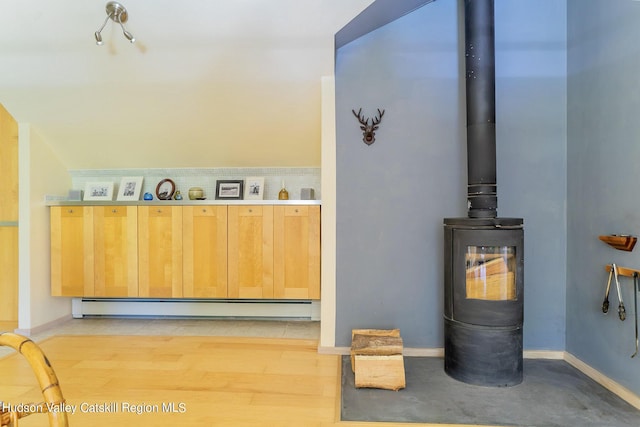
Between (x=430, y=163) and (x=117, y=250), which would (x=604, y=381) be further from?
(x=117, y=250)

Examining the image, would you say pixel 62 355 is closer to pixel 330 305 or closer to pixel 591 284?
pixel 330 305

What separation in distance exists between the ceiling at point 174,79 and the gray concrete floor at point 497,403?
207 cm

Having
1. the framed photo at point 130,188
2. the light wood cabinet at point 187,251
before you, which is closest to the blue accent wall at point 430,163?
the light wood cabinet at point 187,251

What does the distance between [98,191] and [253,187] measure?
5.04 feet

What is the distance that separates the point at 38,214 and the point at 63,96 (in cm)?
106

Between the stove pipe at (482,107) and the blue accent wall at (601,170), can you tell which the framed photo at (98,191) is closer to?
the stove pipe at (482,107)

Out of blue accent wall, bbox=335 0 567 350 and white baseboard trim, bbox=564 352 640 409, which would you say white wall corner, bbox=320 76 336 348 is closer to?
blue accent wall, bbox=335 0 567 350

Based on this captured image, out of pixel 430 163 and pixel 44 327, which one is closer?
pixel 430 163

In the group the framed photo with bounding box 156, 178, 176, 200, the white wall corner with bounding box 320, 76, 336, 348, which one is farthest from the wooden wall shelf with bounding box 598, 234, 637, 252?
the framed photo with bounding box 156, 178, 176, 200

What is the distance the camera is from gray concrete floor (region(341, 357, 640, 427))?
1.61 m

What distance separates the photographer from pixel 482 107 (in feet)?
6.77

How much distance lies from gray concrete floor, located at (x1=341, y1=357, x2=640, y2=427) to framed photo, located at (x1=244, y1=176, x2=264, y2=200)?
1.80 meters

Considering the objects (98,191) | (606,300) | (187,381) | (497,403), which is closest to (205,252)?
(187,381)

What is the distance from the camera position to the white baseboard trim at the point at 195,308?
10.5 feet
